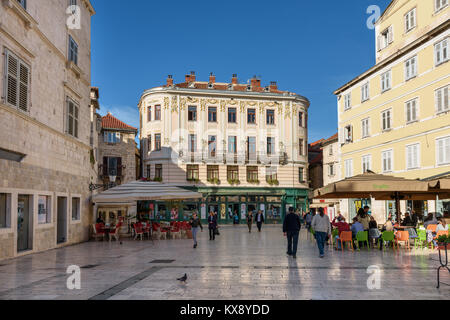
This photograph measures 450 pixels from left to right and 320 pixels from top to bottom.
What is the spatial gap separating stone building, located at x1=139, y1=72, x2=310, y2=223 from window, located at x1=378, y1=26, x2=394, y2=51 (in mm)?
14724

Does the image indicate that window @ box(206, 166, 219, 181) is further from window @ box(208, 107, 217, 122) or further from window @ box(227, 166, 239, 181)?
window @ box(208, 107, 217, 122)

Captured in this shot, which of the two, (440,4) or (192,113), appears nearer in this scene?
(440,4)

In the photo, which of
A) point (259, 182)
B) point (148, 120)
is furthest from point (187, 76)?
point (259, 182)

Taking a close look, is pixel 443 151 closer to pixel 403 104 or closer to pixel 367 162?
pixel 403 104

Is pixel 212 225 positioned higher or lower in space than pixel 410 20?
lower

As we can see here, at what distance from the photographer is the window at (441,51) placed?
2233cm

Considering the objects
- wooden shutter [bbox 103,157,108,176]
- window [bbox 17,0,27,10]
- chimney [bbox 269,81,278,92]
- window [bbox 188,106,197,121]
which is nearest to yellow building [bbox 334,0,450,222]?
chimney [bbox 269,81,278,92]

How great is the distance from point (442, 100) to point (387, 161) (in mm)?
6162

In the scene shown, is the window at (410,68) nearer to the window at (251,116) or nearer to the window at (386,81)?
the window at (386,81)

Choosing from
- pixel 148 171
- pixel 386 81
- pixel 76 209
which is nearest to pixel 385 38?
pixel 386 81

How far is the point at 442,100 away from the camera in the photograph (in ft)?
74.2

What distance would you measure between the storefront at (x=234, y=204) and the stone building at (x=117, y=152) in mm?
3622

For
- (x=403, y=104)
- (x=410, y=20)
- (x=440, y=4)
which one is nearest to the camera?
(x=440, y=4)

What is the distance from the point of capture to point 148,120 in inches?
1709
